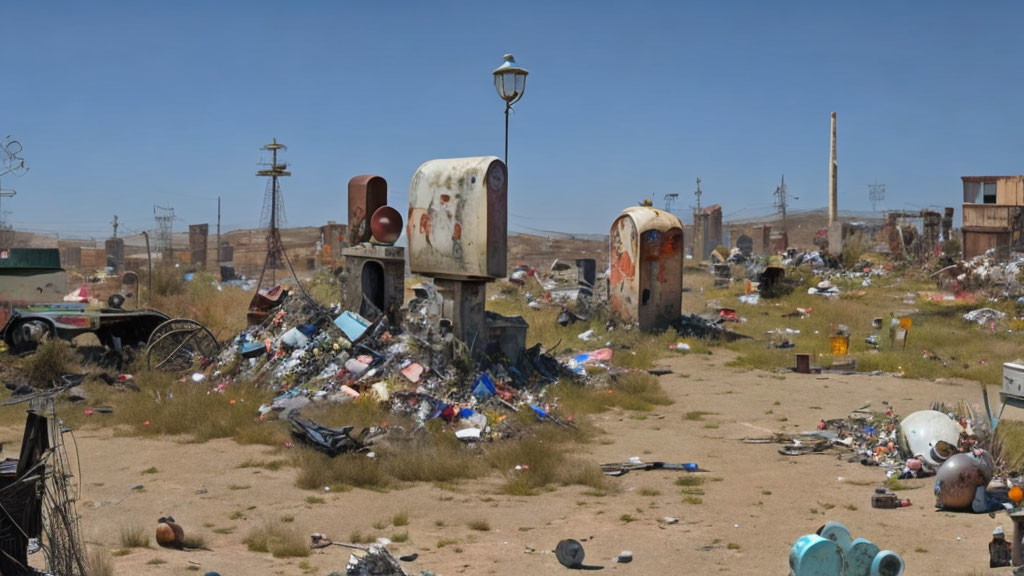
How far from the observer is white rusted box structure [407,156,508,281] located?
1116 cm

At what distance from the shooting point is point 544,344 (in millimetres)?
17016

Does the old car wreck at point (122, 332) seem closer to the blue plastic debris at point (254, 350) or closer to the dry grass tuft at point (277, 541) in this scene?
the blue plastic debris at point (254, 350)

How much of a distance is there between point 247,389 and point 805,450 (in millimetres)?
6750

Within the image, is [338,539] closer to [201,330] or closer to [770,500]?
[770,500]

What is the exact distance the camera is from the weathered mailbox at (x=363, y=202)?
13.3m

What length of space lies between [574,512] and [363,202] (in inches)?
289

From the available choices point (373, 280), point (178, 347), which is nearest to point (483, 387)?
point (373, 280)

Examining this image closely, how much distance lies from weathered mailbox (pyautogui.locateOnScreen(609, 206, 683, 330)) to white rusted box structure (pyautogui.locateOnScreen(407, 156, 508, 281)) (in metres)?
6.68

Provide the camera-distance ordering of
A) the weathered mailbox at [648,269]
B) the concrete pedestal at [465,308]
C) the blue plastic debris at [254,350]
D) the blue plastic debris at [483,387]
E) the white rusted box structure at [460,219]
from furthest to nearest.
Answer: the weathered mailbox at [648,269] → the blue plastic debris at [254,350] → the concrete pedestal at [465,308] → the white rusted box structure at [460,219] → the blue plastic debris at [483,387]

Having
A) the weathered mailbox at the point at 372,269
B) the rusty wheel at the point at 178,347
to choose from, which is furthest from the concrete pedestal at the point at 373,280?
the rusty wheel at the point at 178,347

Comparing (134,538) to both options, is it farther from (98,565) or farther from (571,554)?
(571,554)

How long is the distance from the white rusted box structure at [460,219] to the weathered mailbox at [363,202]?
1.44 m

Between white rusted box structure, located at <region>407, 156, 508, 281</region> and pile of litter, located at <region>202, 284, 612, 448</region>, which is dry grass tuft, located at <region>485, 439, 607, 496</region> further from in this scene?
white rusted box structure, located at <region>407, 156, 508, 281</region>

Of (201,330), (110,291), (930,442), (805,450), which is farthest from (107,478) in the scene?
(110,291)
